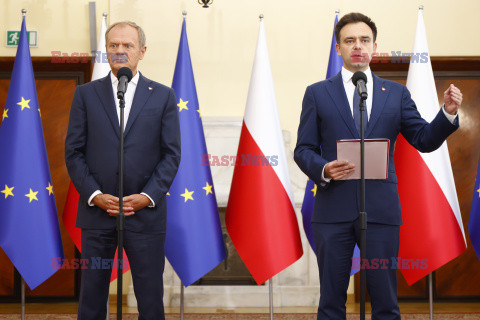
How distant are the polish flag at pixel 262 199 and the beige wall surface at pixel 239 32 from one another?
4.53 feet

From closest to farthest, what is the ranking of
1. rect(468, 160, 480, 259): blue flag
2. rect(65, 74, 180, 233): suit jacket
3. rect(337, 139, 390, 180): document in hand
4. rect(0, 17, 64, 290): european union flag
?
rect(337, 139, 390, 180): document in hand → rect(65, 74, 180, 233): suit jacket → rect(0, 17, 64, 290): european union flag → rect(468, 160, 480, 259): blue flag

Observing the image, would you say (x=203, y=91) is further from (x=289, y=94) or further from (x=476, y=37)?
(x=476, y=37)

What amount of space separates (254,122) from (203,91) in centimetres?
151

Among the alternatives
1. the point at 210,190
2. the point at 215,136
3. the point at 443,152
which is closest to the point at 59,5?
the point at 215,136

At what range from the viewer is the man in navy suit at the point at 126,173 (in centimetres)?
236

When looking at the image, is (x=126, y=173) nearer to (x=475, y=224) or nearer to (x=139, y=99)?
(x=139, y=99)

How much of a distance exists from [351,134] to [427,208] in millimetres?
1372

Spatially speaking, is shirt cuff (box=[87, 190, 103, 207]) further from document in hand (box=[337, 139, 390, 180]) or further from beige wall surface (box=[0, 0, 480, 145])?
beige wall surface (box=[0, 0, 480, 145])

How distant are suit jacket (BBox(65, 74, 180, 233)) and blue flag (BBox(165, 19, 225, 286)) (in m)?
0.82

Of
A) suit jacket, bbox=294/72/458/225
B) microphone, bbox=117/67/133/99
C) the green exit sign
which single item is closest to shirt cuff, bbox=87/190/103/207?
microphone, bbox=117/67/133/99

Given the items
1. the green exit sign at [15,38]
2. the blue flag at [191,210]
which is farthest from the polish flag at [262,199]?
the green exit sign at [15,38]

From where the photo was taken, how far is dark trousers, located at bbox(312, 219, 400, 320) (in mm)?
2203

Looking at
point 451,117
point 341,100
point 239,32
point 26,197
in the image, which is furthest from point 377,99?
point 239,32

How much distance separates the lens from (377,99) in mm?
2379
